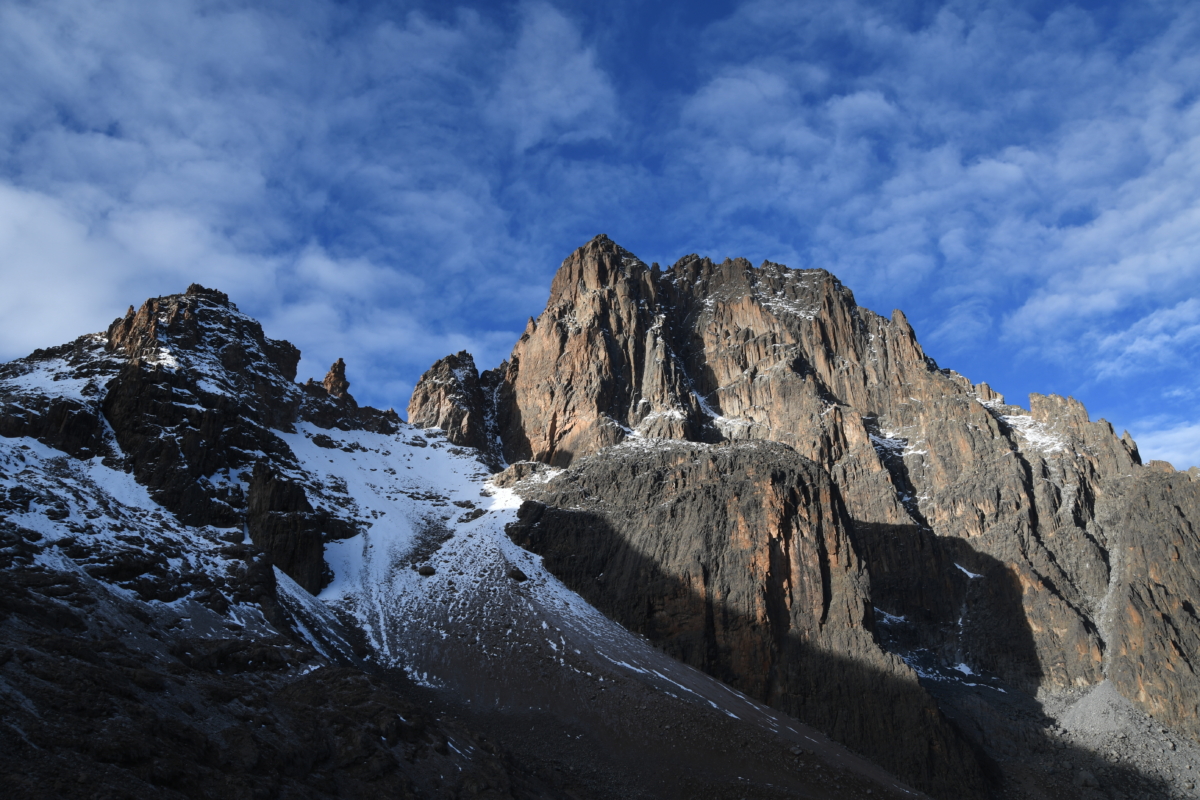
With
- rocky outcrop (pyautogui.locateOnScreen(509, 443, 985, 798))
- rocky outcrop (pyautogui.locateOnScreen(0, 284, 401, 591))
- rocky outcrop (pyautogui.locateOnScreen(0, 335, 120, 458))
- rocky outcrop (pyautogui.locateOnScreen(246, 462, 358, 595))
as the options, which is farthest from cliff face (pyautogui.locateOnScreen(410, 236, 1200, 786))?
rocky outcrop (pyautogui.locateOnScreen(0, 335, 120, 458))

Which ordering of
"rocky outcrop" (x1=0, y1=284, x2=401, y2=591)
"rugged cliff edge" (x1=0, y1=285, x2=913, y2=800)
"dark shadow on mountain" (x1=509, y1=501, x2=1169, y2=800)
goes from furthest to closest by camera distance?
"rocky outcrop" (x1=0, y1=284, x2=401, y2=591), "dark shadow on mountain" (x1=509, y1=501, x2=1169, y2=800), "rugged cliff edge" (x1=0, y1=285, x2=913, y2=800)

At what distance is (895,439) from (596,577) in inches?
2397

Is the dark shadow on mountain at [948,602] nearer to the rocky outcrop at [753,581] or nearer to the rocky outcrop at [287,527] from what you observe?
the rocky outcrop at [753,581]

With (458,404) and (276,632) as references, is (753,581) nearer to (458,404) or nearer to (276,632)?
(276,632)

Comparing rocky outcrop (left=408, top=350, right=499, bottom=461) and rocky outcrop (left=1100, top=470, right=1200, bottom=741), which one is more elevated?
rocky outcrop (left=408, top=350, right=499, bottom=461)

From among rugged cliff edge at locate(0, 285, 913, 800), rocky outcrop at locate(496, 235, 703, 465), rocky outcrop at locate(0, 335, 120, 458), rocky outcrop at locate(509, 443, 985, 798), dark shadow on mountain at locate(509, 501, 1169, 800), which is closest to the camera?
rugged cliff edge at locate(0, 285, 913, 800)

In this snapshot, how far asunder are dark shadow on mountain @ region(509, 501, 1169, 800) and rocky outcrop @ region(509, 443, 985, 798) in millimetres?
149

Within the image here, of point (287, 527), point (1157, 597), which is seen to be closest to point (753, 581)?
point (1157, 597)

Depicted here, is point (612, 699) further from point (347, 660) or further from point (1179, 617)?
point (1179, 617)

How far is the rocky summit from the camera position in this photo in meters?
41.2

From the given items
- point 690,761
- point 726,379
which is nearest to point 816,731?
point 690,761

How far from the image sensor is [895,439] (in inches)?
4675

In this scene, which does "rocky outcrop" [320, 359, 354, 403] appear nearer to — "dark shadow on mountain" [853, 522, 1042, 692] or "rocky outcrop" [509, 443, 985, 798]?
"rocky outcrop" [509, 443, 985, 798]

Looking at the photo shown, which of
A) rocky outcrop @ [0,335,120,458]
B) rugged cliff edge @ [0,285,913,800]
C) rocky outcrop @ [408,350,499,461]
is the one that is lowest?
rugged cliff edge @ [0,285,913,800]
